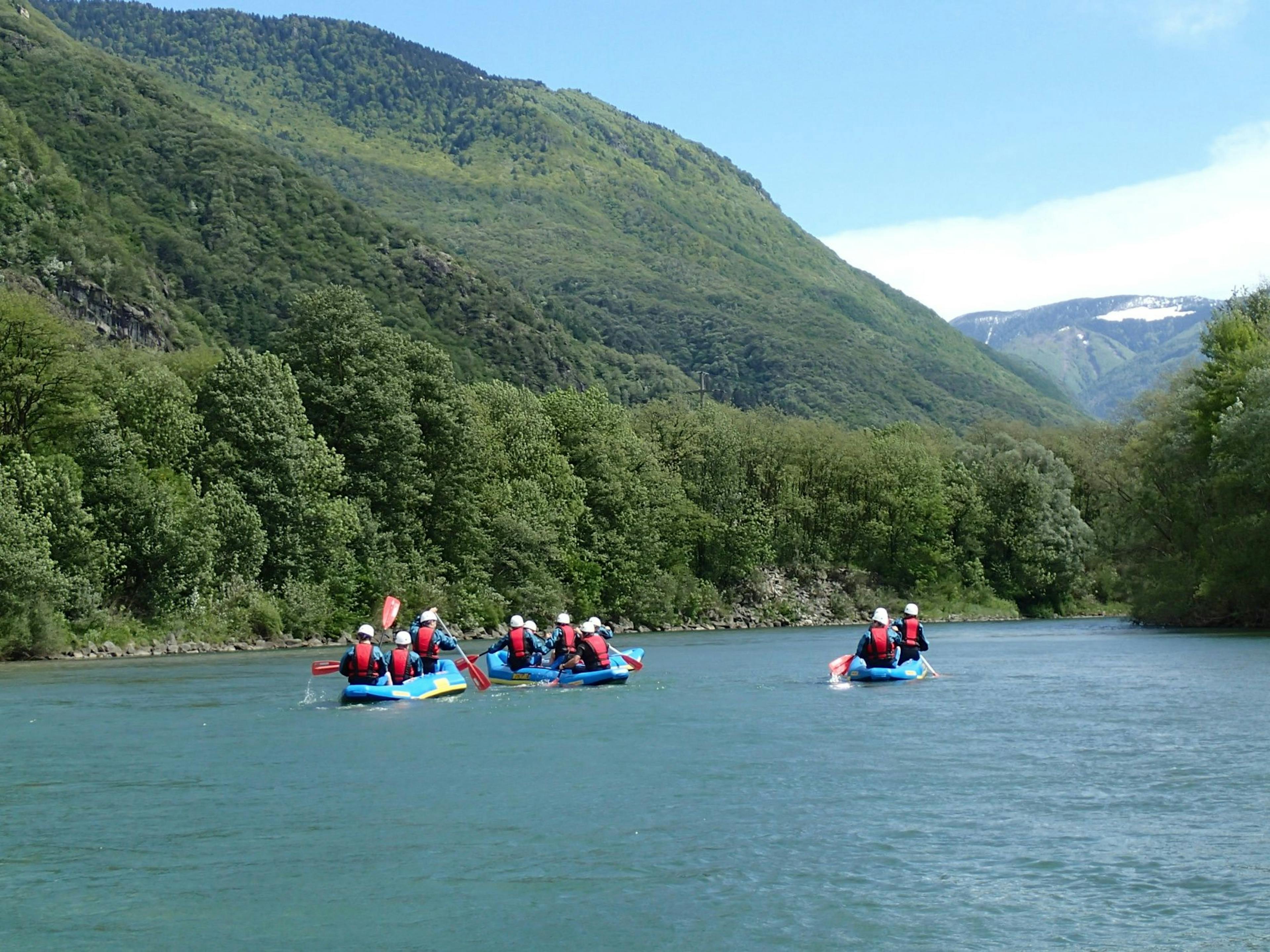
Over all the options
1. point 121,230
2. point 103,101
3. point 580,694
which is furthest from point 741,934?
point 103,101

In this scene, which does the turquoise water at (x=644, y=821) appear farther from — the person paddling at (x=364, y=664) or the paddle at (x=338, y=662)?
the paddle at (x=338, y=662)

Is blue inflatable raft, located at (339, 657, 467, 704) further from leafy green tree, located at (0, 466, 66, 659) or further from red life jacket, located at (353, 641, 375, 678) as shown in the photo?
leafy green tree, located at (0, 466, 66, 659)

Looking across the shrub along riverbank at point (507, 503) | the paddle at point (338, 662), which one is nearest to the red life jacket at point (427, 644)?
the paddle at point (338, 662)

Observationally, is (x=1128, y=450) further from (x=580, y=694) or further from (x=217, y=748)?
(x=217, y=748)

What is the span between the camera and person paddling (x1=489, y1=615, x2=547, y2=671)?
129 feet

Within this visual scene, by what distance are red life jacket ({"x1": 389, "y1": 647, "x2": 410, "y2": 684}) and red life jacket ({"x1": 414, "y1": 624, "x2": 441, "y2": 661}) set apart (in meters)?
1.93

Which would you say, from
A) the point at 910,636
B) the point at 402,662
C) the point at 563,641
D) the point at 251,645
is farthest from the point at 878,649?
the point at 251,645

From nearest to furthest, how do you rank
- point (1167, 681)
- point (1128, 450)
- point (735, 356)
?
point (1167, 681) → point (1128, 450) → point (735, 356)

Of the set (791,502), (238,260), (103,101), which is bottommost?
(791,502)

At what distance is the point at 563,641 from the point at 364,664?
7.82 meters

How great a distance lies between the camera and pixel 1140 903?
46.3 ft

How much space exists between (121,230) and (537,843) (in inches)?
4699

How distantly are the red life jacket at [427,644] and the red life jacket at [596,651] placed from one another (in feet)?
12.6

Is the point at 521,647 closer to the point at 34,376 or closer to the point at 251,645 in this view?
the point at 251,645
